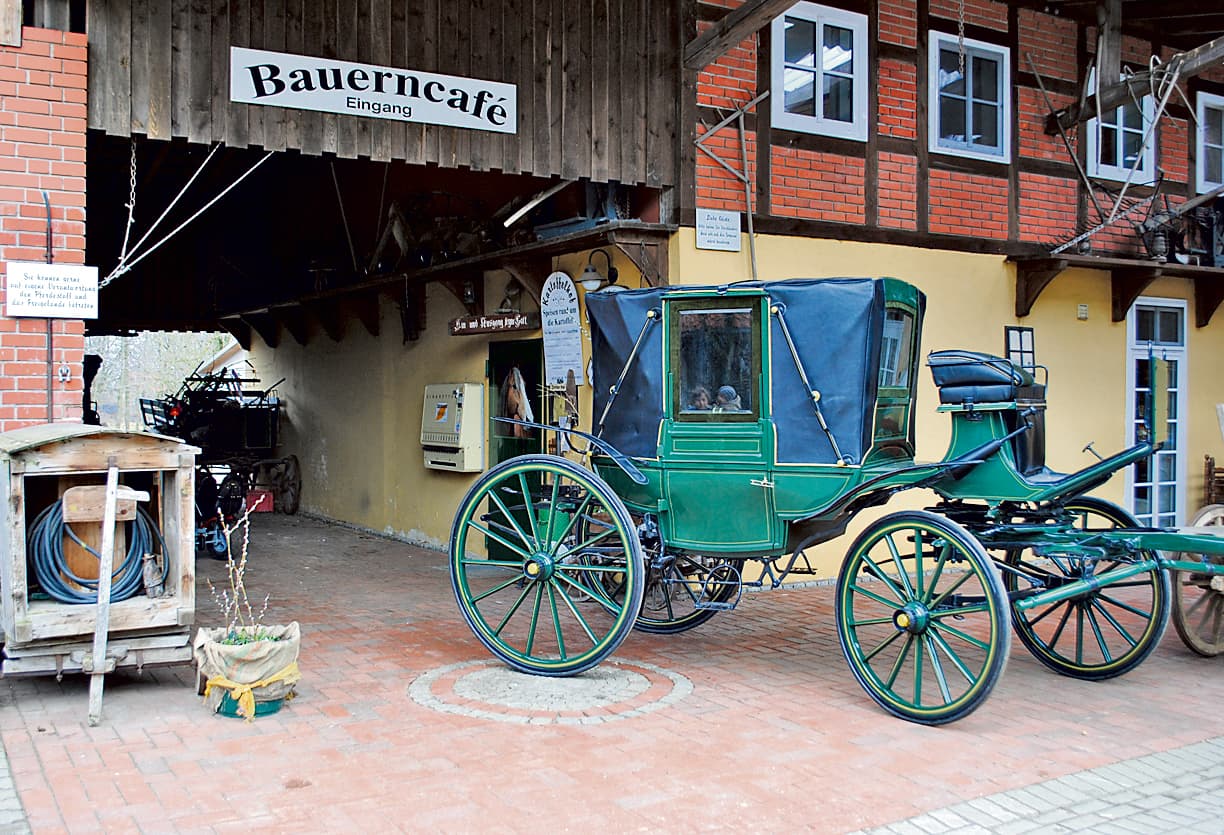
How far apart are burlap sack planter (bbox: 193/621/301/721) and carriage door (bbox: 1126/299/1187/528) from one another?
8.77m

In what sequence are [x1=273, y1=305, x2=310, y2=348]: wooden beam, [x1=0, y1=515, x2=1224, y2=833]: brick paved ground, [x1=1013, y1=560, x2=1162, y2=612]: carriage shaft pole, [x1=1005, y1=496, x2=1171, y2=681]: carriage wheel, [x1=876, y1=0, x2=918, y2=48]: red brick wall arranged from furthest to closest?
[x1=273, y1=305, x2=310, y2=348]: wooden beam
[x1=876, y1=0, x2=918, y2=48]: red brick wall
[x1=1005, y1=496, x2=1171, y2=681]: carriage wheel
[x1=1013, y1=560, x2=1162, y2=612]: carriage shaft pole
[x1=0, y1=515, x2=1224, y2=833]: brick paved ground

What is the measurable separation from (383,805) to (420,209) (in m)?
8.13

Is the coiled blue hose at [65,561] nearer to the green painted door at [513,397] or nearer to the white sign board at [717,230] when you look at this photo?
the green painted door at [513,397]

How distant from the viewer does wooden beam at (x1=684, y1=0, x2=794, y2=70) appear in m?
7.46

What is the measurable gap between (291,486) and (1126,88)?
11.1 meters

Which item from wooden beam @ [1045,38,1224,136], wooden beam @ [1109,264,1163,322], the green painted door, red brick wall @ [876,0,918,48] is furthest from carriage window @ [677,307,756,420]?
wooden beam @ [1109,264,1163,322]

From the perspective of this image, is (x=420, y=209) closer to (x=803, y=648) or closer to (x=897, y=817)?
(x=803, y=648)

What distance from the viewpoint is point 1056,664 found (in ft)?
20.3

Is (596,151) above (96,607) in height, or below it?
above

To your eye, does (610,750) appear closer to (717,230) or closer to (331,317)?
(717,230)

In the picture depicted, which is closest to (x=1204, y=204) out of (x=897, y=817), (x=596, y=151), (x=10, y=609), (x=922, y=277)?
(x=922, y=277)

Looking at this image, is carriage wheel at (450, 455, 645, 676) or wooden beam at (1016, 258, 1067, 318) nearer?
carriage wheel at (450, 455, 645, 676)

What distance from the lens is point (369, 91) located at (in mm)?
7422

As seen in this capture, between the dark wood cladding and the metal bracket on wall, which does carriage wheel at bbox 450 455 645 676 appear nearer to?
the dark wood cladding
